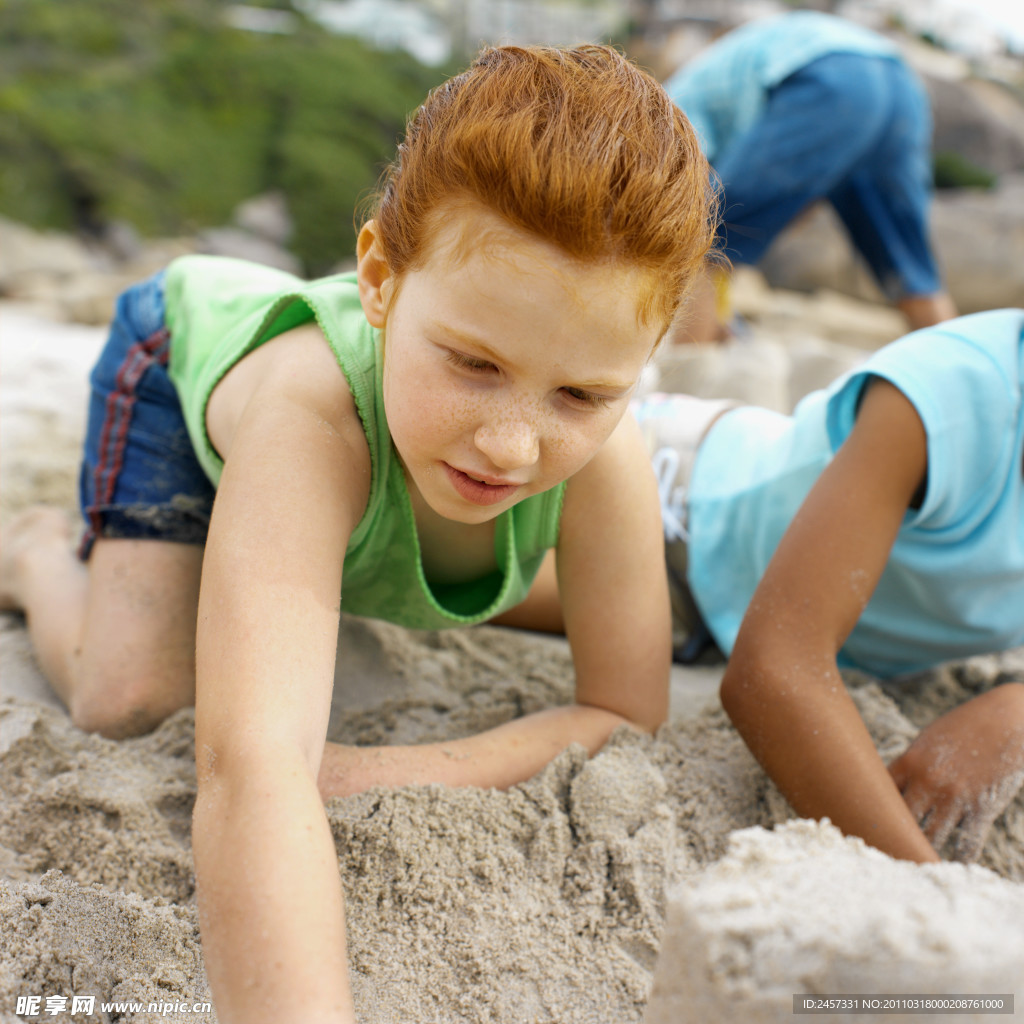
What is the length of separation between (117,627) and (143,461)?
1.19 ft

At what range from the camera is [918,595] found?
194 cm

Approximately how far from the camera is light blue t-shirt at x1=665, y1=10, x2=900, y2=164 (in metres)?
3.98

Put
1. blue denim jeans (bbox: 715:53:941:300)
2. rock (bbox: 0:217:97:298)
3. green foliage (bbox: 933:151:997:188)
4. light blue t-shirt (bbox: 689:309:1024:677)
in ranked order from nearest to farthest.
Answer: light blue t-shirt (bbox: 689:309:1024:677)
blue denim jeans (bbox: 715:53:941:300)
rock (bbox: 0:217:97:298)
green foliage (bbox: 933:151:997:188)

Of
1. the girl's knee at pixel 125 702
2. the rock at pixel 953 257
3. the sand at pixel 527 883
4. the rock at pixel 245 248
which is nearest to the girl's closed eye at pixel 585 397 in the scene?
the sand at pixel 527 883

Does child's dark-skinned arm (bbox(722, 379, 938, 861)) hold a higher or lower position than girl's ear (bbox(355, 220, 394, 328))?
lower

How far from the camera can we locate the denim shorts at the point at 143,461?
6.71 feet

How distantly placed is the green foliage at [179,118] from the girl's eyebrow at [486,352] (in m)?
8.08

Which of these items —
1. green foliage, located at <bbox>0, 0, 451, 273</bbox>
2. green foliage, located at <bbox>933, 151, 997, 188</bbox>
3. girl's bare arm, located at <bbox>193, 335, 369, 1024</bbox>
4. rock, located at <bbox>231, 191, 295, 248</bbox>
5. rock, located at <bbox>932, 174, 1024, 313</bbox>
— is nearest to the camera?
girl's bare arm, located at <bbox>193, 335, 369, 1024</bbox>

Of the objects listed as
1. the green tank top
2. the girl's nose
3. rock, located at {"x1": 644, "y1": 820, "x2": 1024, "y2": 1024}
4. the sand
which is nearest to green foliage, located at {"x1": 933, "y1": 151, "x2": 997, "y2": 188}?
the sand

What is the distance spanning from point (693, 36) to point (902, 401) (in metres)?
14.7

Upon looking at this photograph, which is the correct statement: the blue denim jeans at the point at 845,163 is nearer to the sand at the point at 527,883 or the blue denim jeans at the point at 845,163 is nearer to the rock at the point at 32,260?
the sand at the point at 527,883

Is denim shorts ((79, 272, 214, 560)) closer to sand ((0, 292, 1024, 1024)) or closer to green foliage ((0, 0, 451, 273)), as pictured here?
sand ((0, 292, 1024, 1024))

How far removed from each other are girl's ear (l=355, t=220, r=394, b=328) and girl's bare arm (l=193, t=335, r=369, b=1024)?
128 millimetres

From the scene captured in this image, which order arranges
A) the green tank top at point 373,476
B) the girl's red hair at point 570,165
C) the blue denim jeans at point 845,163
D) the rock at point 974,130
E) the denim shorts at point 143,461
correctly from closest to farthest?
the girl's red hair at point 570,165
the green tank top at point 373,476
the denim shorts at point 143,461
the blue denim jeans at point 845,163
the rock at point 974,130
